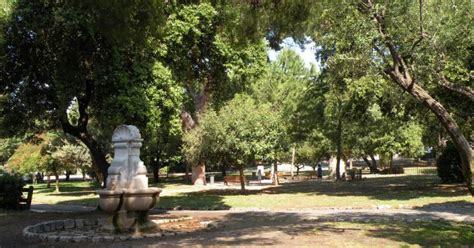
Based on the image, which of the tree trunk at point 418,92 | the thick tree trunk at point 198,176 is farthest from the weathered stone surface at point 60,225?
the thick tree trunk at point 198,176

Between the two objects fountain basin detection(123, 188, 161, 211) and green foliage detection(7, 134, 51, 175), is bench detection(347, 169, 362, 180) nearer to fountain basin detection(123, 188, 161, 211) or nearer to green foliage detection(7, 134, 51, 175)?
green foliage detection(7, 134, 51, 175)

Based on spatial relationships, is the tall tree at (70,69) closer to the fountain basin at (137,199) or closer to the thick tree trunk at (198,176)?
the fountain basin at (137,199)

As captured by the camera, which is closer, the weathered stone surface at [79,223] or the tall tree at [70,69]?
the weathered stone surface at [79,223]

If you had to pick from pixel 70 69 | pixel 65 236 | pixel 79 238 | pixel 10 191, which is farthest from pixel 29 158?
pixel 79 238

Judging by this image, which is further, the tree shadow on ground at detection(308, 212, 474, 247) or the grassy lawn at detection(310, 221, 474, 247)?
the tree shadow on ground at detection(308, 212, 474, 247)

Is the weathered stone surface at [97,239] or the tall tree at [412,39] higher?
the tall tree at [412,39]

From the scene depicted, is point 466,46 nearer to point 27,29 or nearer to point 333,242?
point 333,242

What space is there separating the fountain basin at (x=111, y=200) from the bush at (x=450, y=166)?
20590mm

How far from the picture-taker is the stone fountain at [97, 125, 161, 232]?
42.8 feet

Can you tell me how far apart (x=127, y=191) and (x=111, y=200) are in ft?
1.39

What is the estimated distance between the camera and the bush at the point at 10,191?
21047 mm

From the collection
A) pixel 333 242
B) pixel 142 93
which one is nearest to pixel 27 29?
pixel 142 93

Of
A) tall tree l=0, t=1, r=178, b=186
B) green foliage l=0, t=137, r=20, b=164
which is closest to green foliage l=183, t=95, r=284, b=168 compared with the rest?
tall tree l=0, t=1, r=178, b=186

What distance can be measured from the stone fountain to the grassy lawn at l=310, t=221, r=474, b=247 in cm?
424
